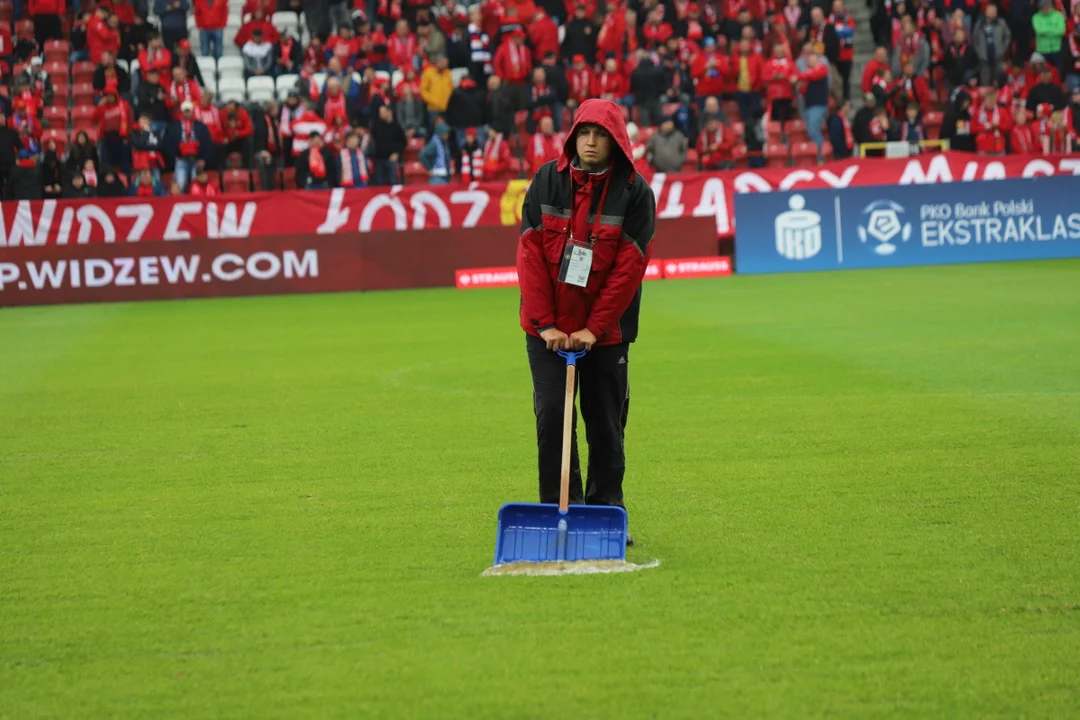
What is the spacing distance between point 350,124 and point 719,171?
290 inches

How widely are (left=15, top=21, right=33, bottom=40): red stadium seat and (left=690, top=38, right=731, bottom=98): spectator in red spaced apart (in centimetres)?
1395

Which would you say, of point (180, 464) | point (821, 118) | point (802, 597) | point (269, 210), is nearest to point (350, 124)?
point (269, 210)

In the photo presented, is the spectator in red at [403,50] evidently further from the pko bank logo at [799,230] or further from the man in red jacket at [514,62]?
the pko bank logo at [799,230]

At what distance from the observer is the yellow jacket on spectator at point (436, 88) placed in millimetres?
28922

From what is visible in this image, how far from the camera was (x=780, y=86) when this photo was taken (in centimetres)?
2861

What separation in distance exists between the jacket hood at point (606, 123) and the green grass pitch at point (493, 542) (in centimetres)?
178

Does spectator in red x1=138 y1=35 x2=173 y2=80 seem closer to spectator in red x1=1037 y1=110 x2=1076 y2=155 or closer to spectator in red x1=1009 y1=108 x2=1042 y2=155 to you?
spectator in red x1=1009 y1=108 x2=1042 y2=155

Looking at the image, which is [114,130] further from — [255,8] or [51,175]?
[255,8]

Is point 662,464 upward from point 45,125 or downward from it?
downward

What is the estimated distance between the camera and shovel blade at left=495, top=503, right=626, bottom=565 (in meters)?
6.14

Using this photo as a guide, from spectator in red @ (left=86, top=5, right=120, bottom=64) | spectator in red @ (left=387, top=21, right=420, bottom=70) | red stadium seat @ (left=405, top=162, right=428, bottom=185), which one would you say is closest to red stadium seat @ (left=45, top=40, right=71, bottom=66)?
spectator in red @ (left=86, top=5, right=120, bottom=64)

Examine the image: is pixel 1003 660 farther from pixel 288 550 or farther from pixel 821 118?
pixel 821 118

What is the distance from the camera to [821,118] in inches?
1145

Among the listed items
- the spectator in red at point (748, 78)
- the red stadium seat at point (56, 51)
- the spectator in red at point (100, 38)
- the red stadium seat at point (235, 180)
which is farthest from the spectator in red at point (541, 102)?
the red stadium seat at point (56, 51)
